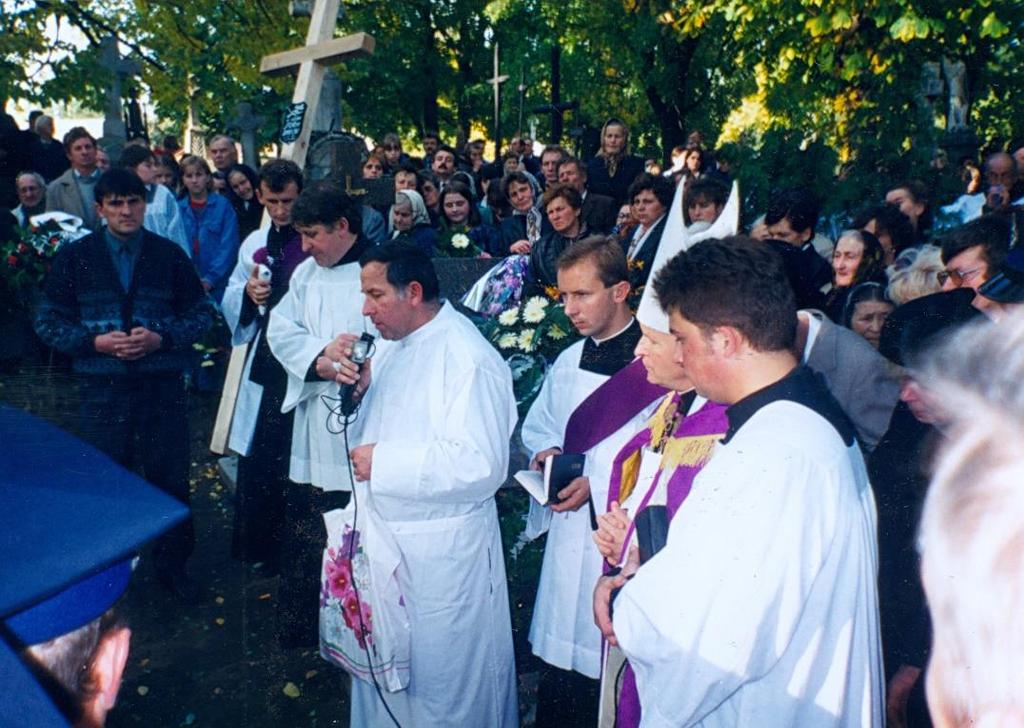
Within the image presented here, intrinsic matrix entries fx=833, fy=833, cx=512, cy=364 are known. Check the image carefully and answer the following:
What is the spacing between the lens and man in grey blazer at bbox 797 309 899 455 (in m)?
3.16

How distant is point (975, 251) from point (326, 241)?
283 cm

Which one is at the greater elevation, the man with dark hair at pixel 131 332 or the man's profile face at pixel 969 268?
the man's profile face at pixel 969 268

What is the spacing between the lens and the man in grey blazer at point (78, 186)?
6844 mm

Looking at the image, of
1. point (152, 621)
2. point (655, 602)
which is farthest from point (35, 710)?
point (152, 621)

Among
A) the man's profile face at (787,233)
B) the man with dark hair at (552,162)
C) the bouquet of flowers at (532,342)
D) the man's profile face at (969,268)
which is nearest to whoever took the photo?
the man's profile face at (969,268)

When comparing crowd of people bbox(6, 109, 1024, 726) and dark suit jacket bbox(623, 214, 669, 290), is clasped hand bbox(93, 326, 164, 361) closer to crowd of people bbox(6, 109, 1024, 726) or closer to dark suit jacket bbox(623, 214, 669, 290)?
crowd of people bbox(6, 109, 1024, 726)

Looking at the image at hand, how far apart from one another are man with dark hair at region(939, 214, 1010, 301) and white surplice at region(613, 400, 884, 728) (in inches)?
73.2

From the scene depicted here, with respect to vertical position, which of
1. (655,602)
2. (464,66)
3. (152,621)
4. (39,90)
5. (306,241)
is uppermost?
(464,66)

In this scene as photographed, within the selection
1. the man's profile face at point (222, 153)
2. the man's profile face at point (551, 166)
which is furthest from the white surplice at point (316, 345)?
the man's profile face at point (222, 153)

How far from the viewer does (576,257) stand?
326 cm

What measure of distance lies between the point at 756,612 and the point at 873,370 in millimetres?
1797

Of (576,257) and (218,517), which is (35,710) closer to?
(576,257)

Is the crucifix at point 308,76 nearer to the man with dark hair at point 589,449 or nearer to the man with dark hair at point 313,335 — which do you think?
the man with dark hair at point 313,335

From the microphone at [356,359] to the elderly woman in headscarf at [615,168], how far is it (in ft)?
19.1
